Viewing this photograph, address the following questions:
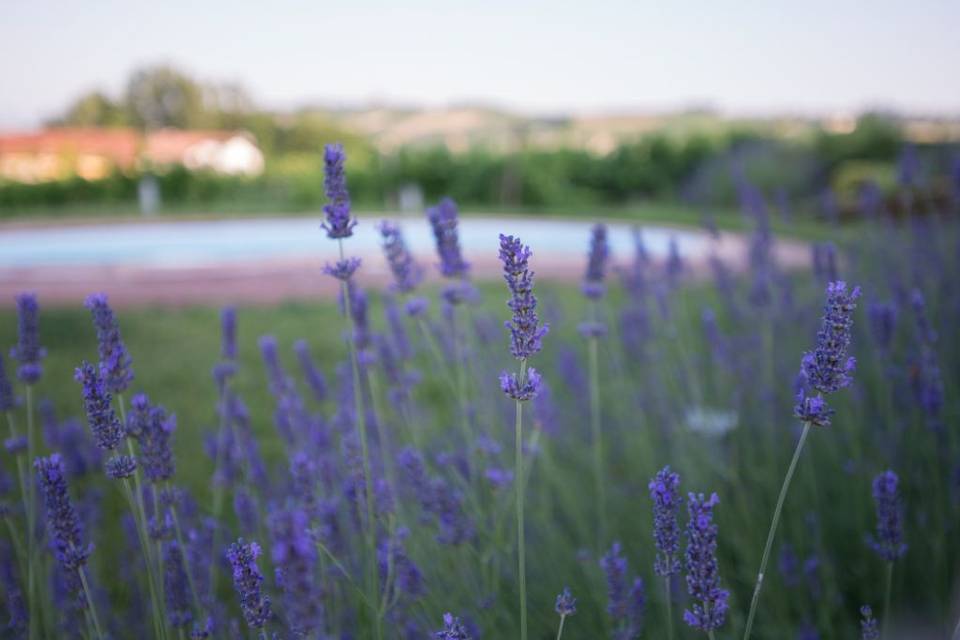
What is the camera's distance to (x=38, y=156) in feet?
104

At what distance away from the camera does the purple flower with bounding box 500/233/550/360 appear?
96cm

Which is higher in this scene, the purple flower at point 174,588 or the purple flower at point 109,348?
the purple flower at point 109,348

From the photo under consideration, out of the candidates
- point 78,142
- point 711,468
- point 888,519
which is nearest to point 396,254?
point 888,519

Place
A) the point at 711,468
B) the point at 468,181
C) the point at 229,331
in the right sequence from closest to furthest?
the point at 229,331 → the point at 711,468 → the point at 468,181

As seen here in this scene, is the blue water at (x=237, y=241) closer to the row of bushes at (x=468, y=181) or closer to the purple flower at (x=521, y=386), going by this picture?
the row of bushes at (x=468, y=181)

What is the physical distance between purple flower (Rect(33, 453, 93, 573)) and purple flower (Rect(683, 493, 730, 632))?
871 mm

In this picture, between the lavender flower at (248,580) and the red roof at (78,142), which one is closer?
the lavender flower at (248,580)

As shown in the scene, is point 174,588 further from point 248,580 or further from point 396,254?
point 396,254

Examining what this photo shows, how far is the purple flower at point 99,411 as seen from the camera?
1.09 meters

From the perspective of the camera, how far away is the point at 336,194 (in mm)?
1244

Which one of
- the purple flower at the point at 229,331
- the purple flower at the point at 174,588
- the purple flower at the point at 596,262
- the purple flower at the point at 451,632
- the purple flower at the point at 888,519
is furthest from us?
the purple flower at the point at 229,331

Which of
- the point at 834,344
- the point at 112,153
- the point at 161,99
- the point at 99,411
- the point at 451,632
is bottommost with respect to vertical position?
the point at 451,632

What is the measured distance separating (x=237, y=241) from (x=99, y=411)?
16.8 meters

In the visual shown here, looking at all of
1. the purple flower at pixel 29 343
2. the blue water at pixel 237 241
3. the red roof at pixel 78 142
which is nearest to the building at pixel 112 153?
the red roof at pixel 78 142
